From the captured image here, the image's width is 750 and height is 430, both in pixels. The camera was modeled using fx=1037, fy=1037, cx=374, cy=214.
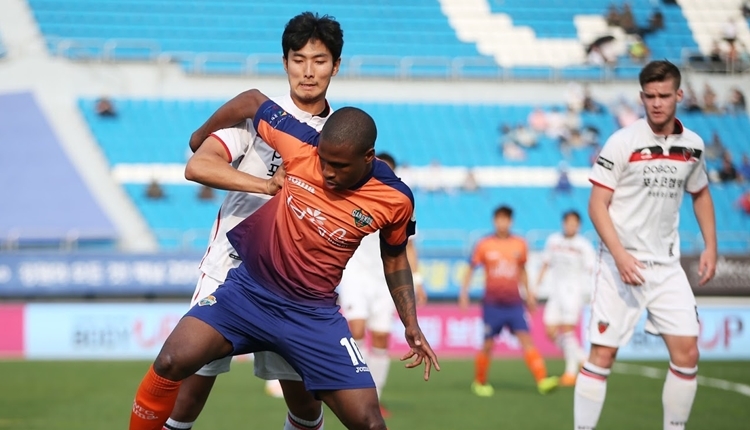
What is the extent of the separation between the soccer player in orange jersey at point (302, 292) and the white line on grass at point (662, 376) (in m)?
9.18

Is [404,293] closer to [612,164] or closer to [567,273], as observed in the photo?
[612,164]

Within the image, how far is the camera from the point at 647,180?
7.35 meters

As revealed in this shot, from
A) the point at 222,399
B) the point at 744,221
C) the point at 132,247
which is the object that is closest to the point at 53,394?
the point at 222,399

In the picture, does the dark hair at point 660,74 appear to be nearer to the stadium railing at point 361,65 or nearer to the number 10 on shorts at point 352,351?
the number 10 on shorts at point 352,351

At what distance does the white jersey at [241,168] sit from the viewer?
18.6 ft

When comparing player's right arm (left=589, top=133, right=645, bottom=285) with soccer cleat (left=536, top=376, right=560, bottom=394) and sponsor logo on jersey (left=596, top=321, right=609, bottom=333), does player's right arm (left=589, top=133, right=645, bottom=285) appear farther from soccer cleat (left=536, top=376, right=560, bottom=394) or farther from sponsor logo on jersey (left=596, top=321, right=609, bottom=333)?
soccer cleat (left=536, top=376, right=560, bottom=394)

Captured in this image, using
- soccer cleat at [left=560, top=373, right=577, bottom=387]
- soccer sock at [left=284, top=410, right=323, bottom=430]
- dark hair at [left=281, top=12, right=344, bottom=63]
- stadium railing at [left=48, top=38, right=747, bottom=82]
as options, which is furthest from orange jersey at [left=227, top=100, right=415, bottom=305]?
stadium railing at [left=48, top=38, right=747, bottom=82]

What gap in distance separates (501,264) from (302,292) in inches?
382

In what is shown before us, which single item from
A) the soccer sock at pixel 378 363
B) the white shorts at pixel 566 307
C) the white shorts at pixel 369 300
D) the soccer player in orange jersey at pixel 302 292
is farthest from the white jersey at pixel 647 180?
the white shorts at pixel 566 307

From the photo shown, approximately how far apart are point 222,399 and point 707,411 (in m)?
5.64

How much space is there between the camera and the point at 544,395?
13531 millimetres

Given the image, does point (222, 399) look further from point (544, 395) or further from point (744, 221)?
point (744, 221)

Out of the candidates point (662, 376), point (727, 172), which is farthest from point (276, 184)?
point (727, 172)

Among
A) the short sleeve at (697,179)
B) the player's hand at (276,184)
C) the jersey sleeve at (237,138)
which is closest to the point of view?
the player's hand at (276,184)
